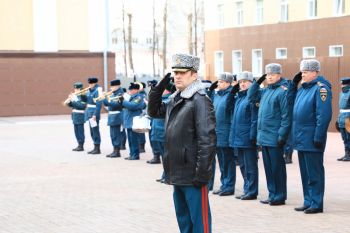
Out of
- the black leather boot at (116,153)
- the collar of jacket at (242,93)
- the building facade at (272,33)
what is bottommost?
the black leather boot at (116,153)

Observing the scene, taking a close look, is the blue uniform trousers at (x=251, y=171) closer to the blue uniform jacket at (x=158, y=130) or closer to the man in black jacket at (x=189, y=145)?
the blue uniform jacket at (x=158, y=130)

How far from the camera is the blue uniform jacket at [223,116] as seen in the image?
12359mm

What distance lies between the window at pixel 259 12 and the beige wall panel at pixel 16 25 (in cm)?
1236

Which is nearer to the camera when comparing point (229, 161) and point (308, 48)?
point (229, 161)

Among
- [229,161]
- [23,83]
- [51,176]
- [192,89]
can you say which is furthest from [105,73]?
[192,89]

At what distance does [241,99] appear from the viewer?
12148mm

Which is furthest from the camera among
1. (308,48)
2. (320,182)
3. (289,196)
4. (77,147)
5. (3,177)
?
(308,48)

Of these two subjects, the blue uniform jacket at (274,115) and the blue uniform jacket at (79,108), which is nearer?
the blue uniform jacket at (274,115)

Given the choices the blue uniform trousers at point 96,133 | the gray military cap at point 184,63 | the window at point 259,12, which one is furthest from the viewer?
the window at point 259,12

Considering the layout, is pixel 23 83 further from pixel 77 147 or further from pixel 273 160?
pixel 273 160

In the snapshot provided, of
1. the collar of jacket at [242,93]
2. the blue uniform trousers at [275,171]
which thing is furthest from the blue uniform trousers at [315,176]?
the collar of jacket at [242,93]

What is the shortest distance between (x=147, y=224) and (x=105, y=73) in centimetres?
2998

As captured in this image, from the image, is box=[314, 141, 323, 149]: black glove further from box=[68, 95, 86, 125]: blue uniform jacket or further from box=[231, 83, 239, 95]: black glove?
box=[68, 95, 86, 125]: blue uniform jacket

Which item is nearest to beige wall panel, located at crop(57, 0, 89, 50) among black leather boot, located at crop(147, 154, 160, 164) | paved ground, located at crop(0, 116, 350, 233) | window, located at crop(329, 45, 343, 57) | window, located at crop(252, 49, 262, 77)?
window, located at crop(252, 49, 262, 77)
